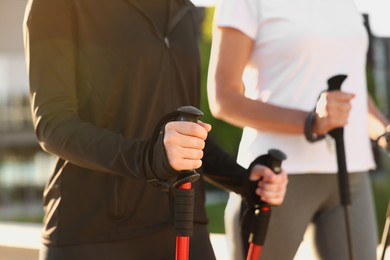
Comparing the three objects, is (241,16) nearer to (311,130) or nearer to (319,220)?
(311,130)

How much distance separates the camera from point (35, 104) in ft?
7.28

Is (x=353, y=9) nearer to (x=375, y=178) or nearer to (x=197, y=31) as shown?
(x=197, y=31)

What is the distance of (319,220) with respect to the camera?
295 centimetres

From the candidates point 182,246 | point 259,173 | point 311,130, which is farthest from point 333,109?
point 182,246

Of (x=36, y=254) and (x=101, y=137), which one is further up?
(x=101, y=137)

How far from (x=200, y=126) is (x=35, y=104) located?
523 mm

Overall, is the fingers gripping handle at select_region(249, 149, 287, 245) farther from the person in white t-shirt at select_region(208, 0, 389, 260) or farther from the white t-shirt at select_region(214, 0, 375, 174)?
the white t-shirt at select_region(214, 0, 375, 174)

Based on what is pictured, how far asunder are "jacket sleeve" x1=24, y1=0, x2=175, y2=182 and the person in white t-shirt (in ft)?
2.29

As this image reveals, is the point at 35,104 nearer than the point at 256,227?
Yes

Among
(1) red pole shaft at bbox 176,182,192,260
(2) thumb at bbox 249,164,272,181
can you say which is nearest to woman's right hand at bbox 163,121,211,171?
(1) red pole shaft at bbox 176,182,192,260

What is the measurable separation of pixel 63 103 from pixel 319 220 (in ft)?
3.65

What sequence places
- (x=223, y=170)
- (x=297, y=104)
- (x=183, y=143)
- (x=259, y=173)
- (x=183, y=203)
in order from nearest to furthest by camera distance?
(x=183, y=143) < (x=183, y=203) < (x=259, y=173) < (x=223, y=170) < (x=297, y=104)

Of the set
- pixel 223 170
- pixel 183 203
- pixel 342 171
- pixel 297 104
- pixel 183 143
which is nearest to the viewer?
pixel 183 143

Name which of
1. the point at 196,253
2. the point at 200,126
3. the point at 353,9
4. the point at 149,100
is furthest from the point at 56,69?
the point at 353,9
